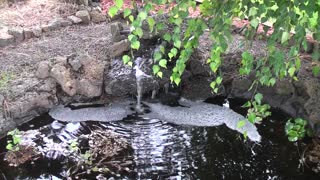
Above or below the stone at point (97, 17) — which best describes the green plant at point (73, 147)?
below

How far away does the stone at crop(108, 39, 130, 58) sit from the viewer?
6.71m

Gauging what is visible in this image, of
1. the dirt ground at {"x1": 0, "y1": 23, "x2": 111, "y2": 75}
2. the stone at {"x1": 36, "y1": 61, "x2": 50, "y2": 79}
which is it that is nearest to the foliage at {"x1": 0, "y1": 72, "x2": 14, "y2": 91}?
the dirt ground at {"x1": 0, "y1": 23, "x2": 111, "y2": 75}

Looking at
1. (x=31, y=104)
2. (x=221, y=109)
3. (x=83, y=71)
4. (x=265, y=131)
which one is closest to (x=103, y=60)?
(x=83, y=71)

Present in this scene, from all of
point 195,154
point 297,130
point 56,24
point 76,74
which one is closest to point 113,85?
point 76,74

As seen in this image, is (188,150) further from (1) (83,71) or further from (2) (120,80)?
(1) (83,71)

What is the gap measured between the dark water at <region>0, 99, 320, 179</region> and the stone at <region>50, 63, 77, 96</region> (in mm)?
558

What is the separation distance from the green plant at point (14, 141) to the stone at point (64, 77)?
1.13 m

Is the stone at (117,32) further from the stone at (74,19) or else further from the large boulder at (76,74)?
the stone at (74,19)

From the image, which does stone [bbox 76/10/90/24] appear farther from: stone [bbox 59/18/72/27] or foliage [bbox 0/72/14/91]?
foliage [bbox 0/72/14/91]

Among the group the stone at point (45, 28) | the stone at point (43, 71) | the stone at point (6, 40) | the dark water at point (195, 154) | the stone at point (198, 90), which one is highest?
the stone at point (45, 28)

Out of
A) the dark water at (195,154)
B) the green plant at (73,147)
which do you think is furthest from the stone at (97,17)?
the green plant at (73,147)

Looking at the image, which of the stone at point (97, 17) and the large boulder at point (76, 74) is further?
the stone at point (97, 17)

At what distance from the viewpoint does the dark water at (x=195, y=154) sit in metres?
4.95

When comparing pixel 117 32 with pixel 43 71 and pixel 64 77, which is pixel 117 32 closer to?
pixel 64 77
